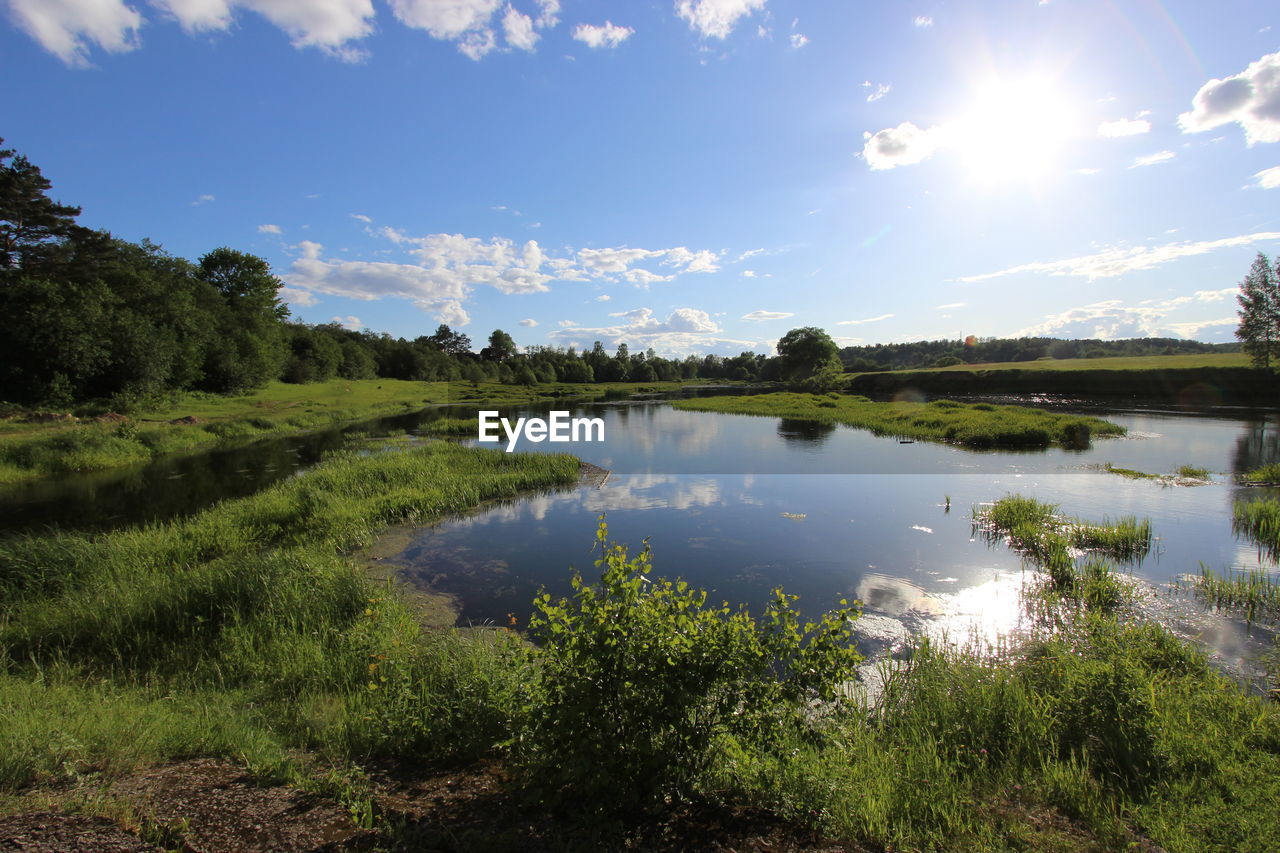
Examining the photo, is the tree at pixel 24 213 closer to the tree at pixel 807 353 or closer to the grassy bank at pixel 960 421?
the grassy bank at pixel 960 421

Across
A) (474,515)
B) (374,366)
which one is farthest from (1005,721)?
(374,366)

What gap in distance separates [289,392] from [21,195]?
25121 millimetres

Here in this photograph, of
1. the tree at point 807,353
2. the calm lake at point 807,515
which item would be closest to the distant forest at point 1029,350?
the tree at point 807,353

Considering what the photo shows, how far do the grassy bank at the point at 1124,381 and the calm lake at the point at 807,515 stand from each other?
31.3 meters

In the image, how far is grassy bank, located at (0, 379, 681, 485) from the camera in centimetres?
2386

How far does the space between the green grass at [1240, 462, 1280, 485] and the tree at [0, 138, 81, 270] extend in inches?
2547

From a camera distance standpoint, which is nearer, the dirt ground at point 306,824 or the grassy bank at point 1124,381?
the dirt ground at point 306,824

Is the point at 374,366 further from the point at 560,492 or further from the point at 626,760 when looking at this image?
the point at 626,760

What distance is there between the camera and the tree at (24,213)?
3528 centimetres

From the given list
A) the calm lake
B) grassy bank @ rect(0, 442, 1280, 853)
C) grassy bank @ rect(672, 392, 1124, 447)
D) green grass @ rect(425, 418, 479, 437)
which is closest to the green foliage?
grassy bank @ rect(0, 442, 1280, 853)

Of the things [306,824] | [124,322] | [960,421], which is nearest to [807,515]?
[306,824]

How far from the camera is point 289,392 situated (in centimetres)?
5800

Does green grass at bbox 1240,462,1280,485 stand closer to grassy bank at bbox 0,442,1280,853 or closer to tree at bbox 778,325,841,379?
grassy bank at bbox 0,442,1280,853

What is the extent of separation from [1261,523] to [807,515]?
10912 millimetres
